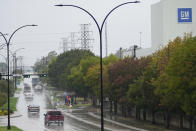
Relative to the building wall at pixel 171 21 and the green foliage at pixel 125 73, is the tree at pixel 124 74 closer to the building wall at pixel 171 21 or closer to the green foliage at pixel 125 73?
the green foliage at pixel 125 73

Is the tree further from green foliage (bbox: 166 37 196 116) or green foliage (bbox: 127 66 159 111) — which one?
green foliage (bbox: 166 37 196 116)

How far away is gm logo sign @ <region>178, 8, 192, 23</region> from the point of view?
107600 mm

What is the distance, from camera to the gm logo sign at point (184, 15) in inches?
4236

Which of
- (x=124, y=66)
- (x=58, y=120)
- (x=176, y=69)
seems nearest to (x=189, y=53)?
(x=176, y=69)

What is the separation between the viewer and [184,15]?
354ft

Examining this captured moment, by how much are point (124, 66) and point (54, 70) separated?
88594mm

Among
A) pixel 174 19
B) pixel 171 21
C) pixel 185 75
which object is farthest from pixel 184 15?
pixel 185 75

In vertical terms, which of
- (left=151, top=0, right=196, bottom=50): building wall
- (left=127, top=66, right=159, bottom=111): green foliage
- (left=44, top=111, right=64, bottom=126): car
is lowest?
(left=44, top=111, right=64, bottom=126): car

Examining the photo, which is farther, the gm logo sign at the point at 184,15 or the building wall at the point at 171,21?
the building wall at the point at 171,21

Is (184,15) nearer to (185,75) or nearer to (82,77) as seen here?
(82,77)

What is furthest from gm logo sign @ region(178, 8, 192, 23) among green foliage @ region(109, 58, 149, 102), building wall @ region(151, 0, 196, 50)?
green foliage @ region(109, 58, 149, 102)

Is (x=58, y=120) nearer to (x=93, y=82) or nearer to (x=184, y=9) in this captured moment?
(x=93, y=82)

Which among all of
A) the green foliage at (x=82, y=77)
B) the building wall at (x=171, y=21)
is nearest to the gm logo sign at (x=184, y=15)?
the building wall at (x=171, y=21)

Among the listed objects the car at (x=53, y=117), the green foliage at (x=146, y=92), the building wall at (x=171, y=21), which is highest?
the building wall at (x=171, y=21)
